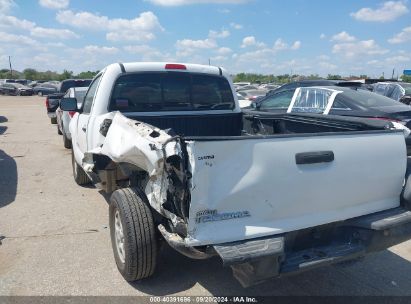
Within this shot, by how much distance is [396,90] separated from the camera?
49.0 ft

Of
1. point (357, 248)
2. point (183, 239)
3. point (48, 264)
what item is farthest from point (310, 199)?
point (48, 264)

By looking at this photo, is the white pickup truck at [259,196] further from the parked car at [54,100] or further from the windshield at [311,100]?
the parked car at [54,100]

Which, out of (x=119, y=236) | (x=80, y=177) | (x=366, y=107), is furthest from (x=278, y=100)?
(x=119, y=236)

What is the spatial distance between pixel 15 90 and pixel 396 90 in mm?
44833

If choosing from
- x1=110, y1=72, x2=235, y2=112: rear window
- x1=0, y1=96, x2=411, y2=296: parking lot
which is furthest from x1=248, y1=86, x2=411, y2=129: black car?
x1=0, y1=96, x2=411, y2=296: parking lot

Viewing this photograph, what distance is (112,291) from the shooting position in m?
3.37

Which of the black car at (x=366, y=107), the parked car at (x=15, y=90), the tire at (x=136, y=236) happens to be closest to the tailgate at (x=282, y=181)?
the tire at (x=136, y=236)

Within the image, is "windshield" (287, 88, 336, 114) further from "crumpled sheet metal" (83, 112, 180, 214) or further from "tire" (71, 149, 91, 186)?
"crumpled sheet metal" (83, 112, 180, 214)

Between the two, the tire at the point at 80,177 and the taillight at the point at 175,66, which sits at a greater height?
the taillight at the point at 175,66

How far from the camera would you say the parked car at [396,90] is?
13.9m

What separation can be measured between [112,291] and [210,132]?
2.28 meters

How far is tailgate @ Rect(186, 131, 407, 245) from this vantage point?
254cm

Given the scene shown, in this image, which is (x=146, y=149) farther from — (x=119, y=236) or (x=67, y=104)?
(x=67, y=104)

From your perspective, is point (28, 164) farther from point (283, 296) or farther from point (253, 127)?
point (283, 296)
